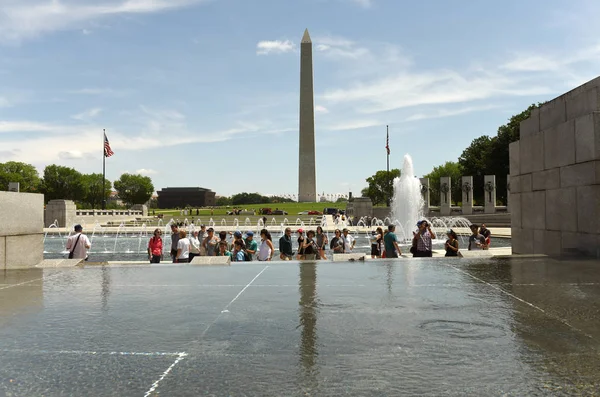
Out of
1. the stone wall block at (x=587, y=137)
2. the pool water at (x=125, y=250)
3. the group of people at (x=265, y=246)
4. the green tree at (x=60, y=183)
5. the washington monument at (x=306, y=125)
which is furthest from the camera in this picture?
the green tree at (x=60, y=183)

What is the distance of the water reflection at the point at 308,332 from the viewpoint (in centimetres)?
286

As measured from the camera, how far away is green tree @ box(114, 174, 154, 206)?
381ft

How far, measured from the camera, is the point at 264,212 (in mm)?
72438

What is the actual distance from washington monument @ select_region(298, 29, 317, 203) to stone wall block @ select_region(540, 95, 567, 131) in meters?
59.9

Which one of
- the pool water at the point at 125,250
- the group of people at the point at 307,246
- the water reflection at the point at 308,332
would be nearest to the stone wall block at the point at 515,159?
the group of people at the point at 307,246

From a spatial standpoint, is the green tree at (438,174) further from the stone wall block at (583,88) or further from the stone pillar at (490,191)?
the stone wall block at (583,88)

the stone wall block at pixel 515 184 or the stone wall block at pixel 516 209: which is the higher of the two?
the stone wall block at pixel 515 184

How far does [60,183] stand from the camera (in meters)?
94.1

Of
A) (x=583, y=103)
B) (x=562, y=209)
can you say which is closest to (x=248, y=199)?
(x=562, y=209)

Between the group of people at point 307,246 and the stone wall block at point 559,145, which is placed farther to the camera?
the group of people at point 307,246

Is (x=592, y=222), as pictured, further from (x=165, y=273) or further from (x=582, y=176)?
(x=165, y=273)

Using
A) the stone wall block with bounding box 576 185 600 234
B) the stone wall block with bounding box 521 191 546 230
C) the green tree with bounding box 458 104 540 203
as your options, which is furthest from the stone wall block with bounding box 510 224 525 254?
the green tree with bounding box 458 104 540 203

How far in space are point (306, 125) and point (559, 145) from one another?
63.1m

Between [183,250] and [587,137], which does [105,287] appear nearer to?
[183,250]
